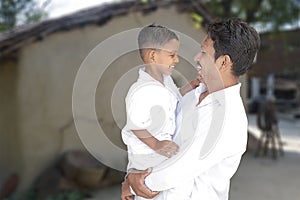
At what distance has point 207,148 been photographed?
3.40 feet

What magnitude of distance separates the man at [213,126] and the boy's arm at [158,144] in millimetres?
23

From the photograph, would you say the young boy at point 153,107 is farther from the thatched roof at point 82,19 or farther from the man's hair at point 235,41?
the thatched roof at point 82,19

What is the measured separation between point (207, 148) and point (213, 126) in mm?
63

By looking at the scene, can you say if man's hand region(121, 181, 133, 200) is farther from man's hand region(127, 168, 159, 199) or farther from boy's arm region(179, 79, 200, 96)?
boy's arm region(179, 79, 200, 96)

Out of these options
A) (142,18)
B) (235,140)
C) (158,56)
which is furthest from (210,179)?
(142,18)

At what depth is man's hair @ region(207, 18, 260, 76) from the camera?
3.35 feet

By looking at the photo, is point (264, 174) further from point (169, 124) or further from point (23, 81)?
point (169, 124)

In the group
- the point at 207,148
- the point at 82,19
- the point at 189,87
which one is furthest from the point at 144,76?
the point at 82,19

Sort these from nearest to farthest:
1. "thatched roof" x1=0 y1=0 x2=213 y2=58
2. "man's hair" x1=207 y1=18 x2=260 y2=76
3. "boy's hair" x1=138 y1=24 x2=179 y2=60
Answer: "man's hair" x1=207 y1=18 x2=260 y2=76
"boy's hair" x1=138 y1=24 x2=179 y2=60
"thatched roof" x1=0 y1=0 x2=213 y2=58

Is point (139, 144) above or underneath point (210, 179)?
above

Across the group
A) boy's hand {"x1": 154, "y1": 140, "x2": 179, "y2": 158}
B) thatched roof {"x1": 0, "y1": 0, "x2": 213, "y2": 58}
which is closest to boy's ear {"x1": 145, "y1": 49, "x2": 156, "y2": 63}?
boy's hand {"x1": 154, "y1": 140, "x2": 179, "y2": 158}

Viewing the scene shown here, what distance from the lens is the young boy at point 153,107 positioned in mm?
1103

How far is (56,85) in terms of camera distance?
543cm

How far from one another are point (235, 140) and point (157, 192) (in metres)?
0.27
